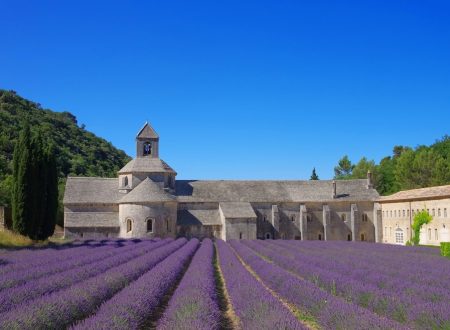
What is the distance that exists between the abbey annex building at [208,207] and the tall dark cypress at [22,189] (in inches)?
488

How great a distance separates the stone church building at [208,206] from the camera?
1770 inches

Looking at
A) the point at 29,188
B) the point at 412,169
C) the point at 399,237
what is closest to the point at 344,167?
the point at 412,169

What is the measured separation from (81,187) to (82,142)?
1726 inches

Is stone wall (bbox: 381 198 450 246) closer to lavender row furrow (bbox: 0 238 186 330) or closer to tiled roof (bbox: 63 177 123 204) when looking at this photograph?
tiled roof (bbox: 63 177 123 204)

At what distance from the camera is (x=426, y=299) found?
1163 cm

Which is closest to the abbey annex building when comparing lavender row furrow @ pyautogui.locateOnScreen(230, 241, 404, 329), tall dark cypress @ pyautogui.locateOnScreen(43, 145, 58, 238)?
tall dark cypress @ pyautogui.locateOnScreen(43, 145, 58, 238)

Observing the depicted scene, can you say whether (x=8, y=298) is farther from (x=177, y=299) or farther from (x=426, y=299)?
(x=426, y=299)

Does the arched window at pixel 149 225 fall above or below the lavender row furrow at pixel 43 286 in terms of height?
above

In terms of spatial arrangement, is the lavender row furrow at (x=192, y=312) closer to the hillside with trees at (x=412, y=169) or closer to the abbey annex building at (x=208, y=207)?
the abbey annex building at (x=208, y=207)

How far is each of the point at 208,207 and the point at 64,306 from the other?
3964 cm

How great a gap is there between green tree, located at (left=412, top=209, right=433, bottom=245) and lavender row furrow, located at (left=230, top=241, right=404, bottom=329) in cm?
2733

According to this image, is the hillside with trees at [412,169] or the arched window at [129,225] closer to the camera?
the arched window at [129,225]

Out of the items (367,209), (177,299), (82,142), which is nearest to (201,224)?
(367,209)

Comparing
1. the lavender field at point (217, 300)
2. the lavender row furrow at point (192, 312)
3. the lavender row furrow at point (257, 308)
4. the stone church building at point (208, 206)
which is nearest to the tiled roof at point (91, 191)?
the stone church building at point (208, 206)
